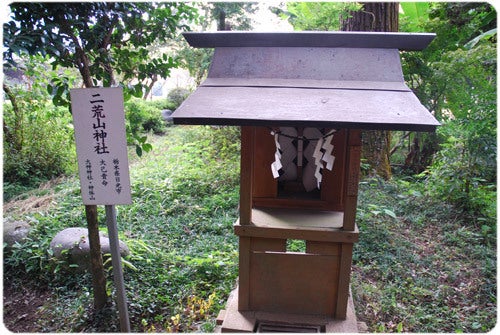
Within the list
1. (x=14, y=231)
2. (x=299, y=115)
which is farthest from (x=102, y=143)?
(x=14, y=231)

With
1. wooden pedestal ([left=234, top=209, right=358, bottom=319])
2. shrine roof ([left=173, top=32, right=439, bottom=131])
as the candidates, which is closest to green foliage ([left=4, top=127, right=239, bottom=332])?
wooden pedestal ([left=234, top=209, right=358, bottom=319])

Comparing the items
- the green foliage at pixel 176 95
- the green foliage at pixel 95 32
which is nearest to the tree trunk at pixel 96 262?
the green foliage at pixel 95 32

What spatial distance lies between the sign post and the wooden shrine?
54cm

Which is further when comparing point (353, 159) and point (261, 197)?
point (261, 197)

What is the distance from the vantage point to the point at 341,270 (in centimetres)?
254

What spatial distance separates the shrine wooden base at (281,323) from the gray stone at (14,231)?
3.07 metres

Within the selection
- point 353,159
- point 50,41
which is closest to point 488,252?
point 353,159

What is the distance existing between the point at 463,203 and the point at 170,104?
12.0m

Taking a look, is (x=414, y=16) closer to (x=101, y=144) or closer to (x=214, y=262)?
(x=214, y=262)

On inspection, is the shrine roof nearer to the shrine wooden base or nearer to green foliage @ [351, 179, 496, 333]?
the shrine wooden base

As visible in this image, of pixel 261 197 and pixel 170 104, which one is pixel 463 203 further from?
pixel 170 104

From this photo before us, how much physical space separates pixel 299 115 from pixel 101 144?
4.38 ft

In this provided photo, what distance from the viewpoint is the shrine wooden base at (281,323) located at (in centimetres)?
251

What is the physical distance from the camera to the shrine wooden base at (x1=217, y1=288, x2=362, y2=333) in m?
2.51
